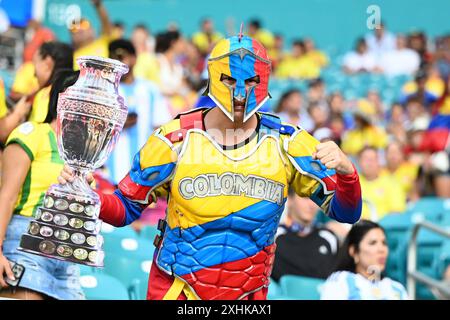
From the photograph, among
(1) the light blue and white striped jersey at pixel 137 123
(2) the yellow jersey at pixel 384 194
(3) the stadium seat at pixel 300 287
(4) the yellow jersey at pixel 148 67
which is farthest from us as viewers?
(4) the yellow jersey at pixel 148 67

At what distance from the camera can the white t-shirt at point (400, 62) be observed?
17.6 m

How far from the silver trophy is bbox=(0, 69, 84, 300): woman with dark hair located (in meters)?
0.51

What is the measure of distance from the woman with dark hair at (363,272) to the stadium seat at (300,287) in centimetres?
24

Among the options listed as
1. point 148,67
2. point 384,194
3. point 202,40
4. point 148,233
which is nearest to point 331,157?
point 148,233

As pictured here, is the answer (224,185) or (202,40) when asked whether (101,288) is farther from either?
(202,40)

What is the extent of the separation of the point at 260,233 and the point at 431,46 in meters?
14.4

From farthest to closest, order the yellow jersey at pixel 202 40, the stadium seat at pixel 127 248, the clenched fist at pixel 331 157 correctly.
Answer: the yellow jersey at pixel 202 40 → the stadium seat at pixel 127 248 → the clenched fist at pixel 331 157

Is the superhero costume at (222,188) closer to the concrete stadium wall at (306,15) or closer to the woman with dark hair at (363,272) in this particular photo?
the woman with dark hair at (363,272)

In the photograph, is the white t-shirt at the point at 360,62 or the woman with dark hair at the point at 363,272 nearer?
the woman with dark hair at the point at 363,272

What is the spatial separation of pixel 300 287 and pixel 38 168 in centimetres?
226

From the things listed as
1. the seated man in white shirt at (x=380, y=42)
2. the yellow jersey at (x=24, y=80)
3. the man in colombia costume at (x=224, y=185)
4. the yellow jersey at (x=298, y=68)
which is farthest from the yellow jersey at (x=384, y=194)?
the seated man in white shirt at (x=380, y=42)

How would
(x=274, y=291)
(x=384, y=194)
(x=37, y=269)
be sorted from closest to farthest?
(x=37, y=269), (x=274, y=291), (x=384, y=194)

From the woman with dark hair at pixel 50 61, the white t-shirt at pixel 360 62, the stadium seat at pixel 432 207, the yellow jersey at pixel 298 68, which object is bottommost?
the stadium seat at pixel 432 207

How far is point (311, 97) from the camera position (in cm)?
1442
